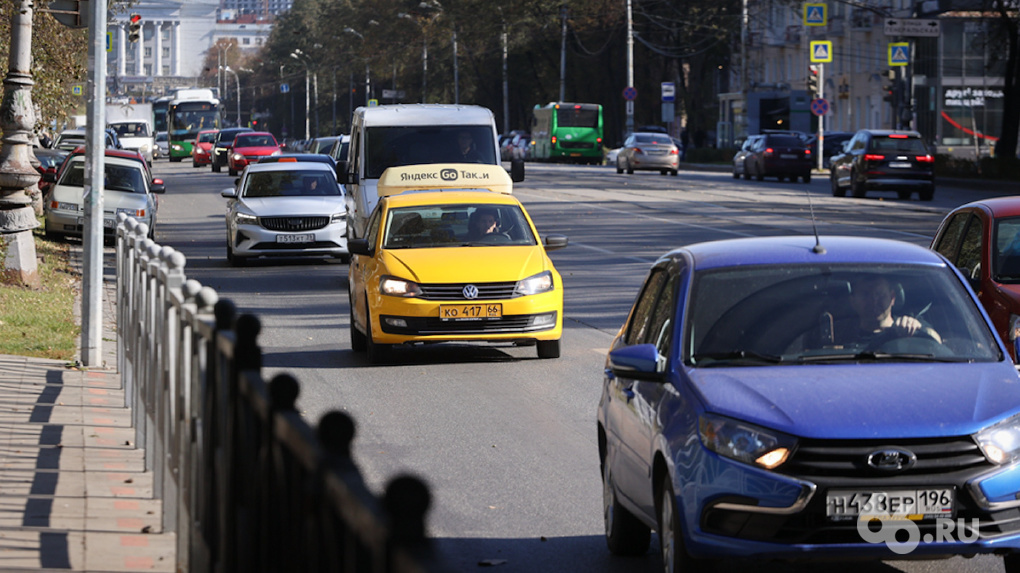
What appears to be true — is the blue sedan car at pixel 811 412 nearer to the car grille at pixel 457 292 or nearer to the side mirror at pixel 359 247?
the car grille at pixel 457 292

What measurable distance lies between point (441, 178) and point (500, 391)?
9143 millimetres

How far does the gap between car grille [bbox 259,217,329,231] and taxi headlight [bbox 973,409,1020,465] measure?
19.1 m

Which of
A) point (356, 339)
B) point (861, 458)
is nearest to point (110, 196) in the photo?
point (356, 339)

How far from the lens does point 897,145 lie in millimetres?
37969

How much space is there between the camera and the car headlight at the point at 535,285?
13203mm

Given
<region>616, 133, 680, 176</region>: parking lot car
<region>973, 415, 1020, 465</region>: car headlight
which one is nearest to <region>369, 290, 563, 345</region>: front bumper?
<region>973, 415, 1020, 465</region>: car headlight

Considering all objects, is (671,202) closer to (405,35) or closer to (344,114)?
(405,35)

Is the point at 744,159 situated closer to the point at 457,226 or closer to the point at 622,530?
the point at 457,226

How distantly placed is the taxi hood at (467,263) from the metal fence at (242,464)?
5230mm

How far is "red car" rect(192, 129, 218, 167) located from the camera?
68269mm

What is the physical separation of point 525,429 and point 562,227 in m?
20.3

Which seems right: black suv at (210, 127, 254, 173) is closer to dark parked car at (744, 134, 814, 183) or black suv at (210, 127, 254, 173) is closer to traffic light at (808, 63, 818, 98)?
dark parked car at (744, 134, 814, 183)

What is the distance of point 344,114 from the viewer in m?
148

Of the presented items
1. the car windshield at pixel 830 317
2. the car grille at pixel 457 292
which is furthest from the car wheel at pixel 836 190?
the car windshield at pixel 830 317
